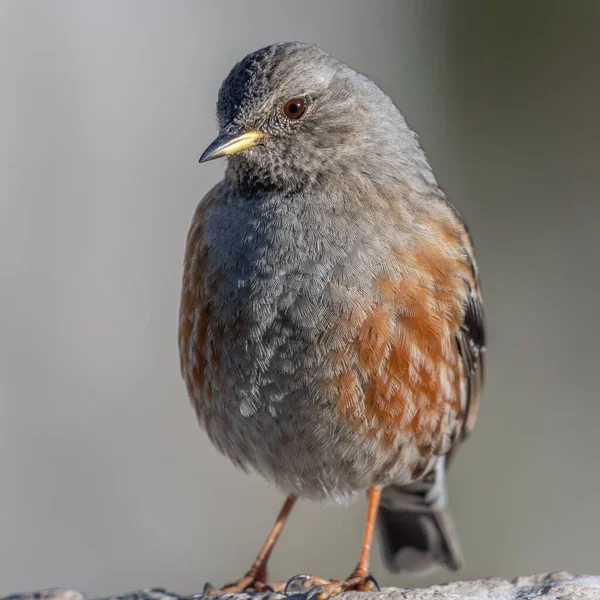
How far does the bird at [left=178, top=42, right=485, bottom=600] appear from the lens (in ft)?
14.9

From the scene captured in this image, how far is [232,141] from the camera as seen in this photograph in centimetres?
468

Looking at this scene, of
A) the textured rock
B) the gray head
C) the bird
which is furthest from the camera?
the gray head

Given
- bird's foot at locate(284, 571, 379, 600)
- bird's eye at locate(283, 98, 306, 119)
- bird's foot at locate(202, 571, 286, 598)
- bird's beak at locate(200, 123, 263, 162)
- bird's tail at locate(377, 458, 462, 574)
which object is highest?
bird's eye at locate(283, 98, 306, 119)

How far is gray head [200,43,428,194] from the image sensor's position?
4742mm

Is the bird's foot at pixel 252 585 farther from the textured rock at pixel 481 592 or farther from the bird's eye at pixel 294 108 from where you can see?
the bird's eye at pixel 294 108

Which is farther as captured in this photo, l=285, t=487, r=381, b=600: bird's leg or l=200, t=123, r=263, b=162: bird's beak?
l=200, t=123, r=263, b=162: bird's beak

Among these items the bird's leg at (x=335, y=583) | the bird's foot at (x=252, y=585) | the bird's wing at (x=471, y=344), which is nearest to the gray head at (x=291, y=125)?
the bird's wing at (x=471, y=344)

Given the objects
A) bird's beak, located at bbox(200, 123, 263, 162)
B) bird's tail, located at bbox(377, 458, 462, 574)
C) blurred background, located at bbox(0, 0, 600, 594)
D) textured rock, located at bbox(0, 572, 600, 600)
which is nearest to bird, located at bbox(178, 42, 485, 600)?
bird's beak, located at bbox(200, 123, 263, 162)

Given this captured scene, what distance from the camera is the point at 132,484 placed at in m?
9.01

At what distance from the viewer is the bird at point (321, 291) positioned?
4555 millimetres

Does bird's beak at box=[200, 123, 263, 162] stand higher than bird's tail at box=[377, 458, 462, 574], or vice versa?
bird's beak at box=[200, 123, 263, 162]

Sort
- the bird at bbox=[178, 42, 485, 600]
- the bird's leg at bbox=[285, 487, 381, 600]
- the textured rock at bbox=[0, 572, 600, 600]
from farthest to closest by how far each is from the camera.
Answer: the bird at bbox=[178, 42, 485, 600]
the bird's leg at bbox=[285, 487, 381, 600]
the textured rock at bbox=[0, 572, 600, 600]

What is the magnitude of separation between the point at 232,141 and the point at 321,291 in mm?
773

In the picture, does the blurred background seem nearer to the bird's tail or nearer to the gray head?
the bird's tail
